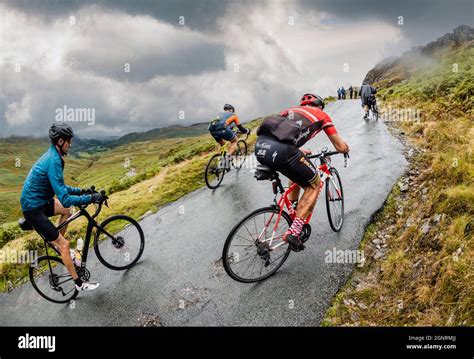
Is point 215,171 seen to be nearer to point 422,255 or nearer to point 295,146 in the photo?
point 295,146

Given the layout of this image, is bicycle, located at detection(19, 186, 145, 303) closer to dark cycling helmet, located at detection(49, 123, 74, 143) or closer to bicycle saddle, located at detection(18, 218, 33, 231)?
bicycle saddle, located at detection(18, 218, 33, 231)

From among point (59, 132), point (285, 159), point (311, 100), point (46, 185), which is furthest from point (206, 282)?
point (311, 100)

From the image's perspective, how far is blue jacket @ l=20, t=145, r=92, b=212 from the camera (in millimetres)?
5699

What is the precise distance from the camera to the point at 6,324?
642cm

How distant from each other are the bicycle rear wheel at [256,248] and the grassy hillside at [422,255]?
1.41 meters

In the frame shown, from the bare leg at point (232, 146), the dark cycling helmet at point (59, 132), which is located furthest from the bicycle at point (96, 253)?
the bare leg at point (232, 146)

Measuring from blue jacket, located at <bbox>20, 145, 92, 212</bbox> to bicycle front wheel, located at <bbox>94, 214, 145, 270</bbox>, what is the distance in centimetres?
127

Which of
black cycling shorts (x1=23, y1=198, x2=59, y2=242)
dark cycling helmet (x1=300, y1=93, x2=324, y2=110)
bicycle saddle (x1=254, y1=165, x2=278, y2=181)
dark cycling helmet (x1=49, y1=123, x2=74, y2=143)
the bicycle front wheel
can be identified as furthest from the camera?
the bicycle front wheel

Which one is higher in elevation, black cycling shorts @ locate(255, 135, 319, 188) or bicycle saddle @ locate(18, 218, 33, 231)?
black cycling shorts @ locate(255, 135, 319, 188)

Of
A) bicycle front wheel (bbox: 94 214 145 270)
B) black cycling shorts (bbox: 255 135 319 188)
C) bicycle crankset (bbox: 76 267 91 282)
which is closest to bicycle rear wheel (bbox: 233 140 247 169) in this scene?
bicycle front wheel (bbox: 94 214 145 270)

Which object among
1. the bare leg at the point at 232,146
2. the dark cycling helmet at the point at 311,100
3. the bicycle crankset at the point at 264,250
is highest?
the dark cycling helmet at the point at 311,100

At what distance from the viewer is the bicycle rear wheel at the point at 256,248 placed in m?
5.67

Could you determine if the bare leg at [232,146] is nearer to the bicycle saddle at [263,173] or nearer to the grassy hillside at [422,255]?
the grassy hillside at [422,255]
